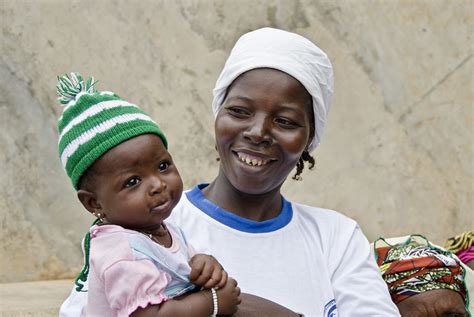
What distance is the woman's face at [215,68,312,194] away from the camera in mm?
3215

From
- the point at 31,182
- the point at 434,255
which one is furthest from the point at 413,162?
the point at 31,182

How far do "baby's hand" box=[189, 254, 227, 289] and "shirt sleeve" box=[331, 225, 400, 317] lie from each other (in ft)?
2.14

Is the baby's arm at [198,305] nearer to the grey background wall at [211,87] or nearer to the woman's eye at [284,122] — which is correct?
the woman's eye at [284,122]

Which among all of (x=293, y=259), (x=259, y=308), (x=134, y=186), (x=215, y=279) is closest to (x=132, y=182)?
(x=134, y=186)

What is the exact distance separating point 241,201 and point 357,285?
531 mm

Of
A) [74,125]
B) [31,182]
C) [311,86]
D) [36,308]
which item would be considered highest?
[311,86]

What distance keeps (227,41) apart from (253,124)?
252cm

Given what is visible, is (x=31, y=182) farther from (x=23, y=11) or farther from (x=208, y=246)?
(x=208, y=246)

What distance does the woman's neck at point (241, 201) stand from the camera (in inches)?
133

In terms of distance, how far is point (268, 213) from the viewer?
3.43 metres

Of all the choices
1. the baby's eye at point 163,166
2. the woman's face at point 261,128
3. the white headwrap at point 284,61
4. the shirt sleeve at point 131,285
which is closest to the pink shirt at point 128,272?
the shirt sleeve at point 131,285

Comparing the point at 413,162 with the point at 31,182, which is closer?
the point at 31,182

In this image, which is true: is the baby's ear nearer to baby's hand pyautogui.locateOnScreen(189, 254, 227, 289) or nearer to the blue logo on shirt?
baby's hand pyautogui.locateOnScreen(189, 254, 227, 289)

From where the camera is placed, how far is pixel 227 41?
5.64 meters
